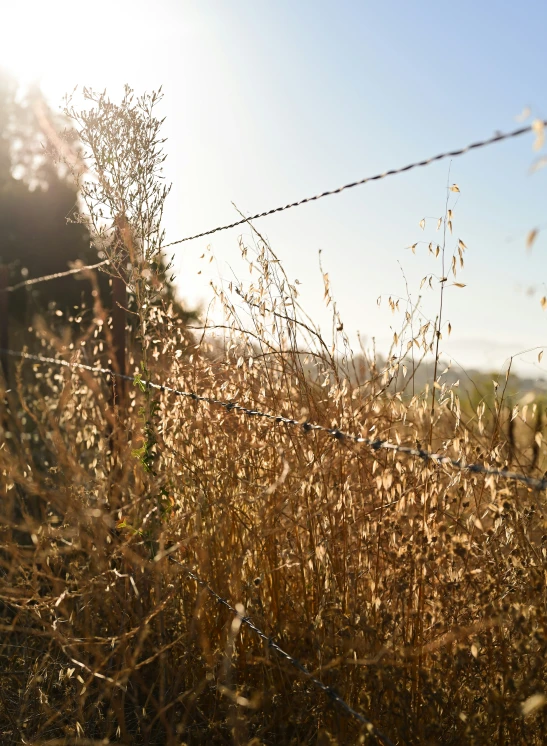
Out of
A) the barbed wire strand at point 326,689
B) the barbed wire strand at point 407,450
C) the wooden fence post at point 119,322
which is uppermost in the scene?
the wooden fence post at point 119,322

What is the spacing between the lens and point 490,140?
4.61ft

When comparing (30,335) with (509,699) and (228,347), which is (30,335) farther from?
(509,699)

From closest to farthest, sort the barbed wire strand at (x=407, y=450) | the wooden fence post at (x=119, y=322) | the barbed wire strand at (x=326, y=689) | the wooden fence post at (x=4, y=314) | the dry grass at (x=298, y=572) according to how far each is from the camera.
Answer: the barbed wire strand at (x=407, y=450), the barbed wire strand at (x=326, y=689), the dry grass at (x=298, y=572), the wooden fence post at (x=119, y=322), the wooden fence post at (x=4, y=314)

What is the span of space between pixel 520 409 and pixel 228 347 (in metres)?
1.19

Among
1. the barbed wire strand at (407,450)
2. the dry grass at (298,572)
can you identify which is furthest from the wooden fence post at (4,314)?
the dry grass at (298,572)

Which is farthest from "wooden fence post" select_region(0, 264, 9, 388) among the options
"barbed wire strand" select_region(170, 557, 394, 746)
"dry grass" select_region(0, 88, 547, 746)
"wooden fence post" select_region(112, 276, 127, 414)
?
"barbed wire strand" select_region(170, 557, 394, 746)

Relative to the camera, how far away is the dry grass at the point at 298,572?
1876 millimetres

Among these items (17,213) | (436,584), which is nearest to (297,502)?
(436,584)

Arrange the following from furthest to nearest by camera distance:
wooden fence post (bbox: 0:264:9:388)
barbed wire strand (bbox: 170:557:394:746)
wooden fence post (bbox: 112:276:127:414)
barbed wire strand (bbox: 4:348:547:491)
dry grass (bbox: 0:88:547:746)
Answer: wooden fence post (bbox: 0:264:9:388)
wooden fence post (bbox: 112:276:127:414)
dry grass (bbox: 0:88:547:746)
barbed wire strand (bbox: 170:557:394:746)
barbed wire strand (bbox: 4:348:547:491)

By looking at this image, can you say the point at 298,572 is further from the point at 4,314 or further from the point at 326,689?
the point at 4,314

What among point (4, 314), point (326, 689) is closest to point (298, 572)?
point (326, 689)

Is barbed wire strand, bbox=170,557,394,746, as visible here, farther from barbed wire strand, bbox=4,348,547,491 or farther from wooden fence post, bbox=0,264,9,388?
wooden fence post, bbox=0,264,9,388

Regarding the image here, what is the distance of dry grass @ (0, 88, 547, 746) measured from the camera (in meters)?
1.88

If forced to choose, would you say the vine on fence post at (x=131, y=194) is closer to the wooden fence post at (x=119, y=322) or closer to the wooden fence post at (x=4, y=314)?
the wooden fence post at (x=119, y=322)
